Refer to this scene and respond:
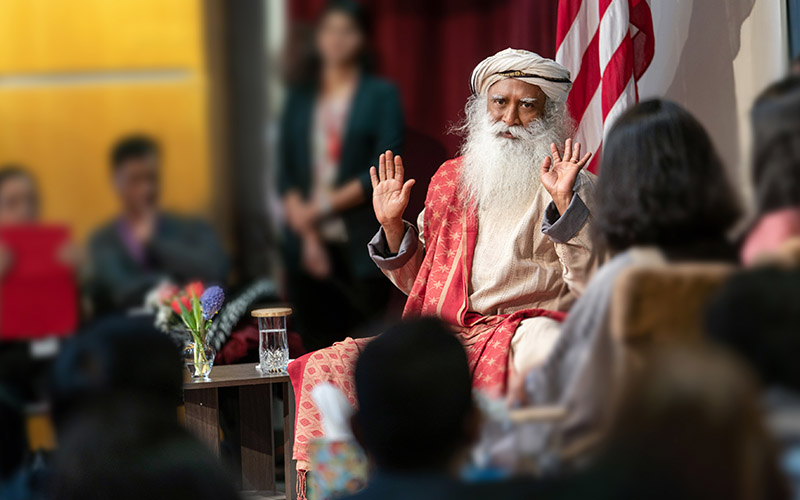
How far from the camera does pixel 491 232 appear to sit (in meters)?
3.20

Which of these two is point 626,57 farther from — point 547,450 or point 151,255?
point 151,255

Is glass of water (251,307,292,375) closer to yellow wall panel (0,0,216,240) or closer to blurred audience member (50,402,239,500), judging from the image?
blurred audience member (50,402,239,500)

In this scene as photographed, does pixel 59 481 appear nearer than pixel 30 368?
Yes

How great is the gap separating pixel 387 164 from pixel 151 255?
1970mm

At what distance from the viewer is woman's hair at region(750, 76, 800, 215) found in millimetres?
1725

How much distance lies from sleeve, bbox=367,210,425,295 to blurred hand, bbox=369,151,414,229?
0.10 metres

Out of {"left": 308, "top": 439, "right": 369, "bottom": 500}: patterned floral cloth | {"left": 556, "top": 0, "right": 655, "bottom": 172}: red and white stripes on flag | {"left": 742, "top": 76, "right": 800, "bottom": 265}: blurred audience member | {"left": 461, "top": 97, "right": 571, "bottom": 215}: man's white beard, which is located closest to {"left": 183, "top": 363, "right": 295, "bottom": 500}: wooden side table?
{"left": 461, "top": 97, "right": 571, "bottom": 215}: man's white beard

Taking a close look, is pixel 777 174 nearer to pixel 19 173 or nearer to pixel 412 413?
pixel 412 413

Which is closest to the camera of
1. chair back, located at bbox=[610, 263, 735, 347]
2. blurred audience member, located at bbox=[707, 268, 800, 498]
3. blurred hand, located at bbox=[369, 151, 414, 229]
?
blurred audience member, located at bbox=[707, 268, 800, 498]

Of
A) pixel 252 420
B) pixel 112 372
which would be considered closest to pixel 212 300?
pixel 252 420

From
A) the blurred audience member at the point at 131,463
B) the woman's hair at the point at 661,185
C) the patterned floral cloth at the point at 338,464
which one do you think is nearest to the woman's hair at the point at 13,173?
the blurred audience member at the point at 131,463

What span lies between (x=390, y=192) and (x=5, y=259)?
197 cm

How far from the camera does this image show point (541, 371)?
179cm

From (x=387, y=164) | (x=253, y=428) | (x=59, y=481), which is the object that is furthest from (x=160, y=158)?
(x=253, y=428)
